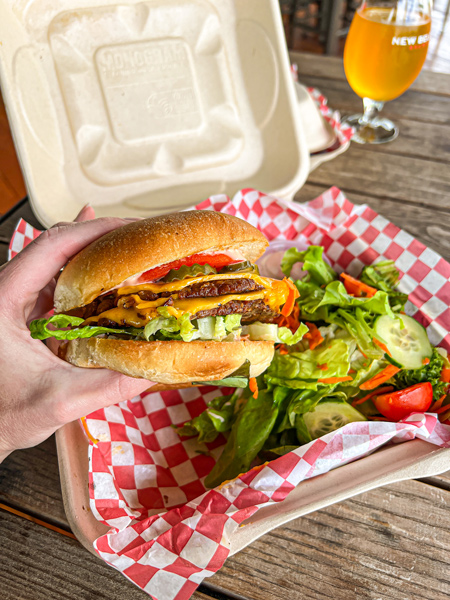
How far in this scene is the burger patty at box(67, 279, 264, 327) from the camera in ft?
3.69

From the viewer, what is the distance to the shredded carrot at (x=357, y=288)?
4.91 ft

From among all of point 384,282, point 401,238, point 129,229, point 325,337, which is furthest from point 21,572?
point 401,238

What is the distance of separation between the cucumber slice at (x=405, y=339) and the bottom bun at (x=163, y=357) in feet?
1.58

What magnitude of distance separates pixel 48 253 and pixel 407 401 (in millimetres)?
986

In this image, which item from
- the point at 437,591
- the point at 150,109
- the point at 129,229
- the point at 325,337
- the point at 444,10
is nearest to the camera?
the point at 437,591

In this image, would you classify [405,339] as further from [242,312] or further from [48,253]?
[48,253]

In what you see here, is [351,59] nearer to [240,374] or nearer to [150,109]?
[150,109]

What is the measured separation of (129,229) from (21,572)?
79cm

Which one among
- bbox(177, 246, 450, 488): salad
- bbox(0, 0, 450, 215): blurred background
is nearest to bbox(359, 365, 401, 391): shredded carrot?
bbox(177, 246, 450, 488): salad

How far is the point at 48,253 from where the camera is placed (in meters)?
1.09

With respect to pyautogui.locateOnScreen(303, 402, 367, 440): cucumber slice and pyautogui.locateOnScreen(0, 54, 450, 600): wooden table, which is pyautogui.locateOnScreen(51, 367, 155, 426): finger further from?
pyautogui.locateOnScreen(303, 402, 367, 440): cucumber slice

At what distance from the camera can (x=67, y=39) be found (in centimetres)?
171

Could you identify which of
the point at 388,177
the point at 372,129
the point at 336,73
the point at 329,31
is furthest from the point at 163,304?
the point at 329,31

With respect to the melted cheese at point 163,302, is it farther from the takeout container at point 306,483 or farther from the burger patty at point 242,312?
the takeout container at point 306,483
